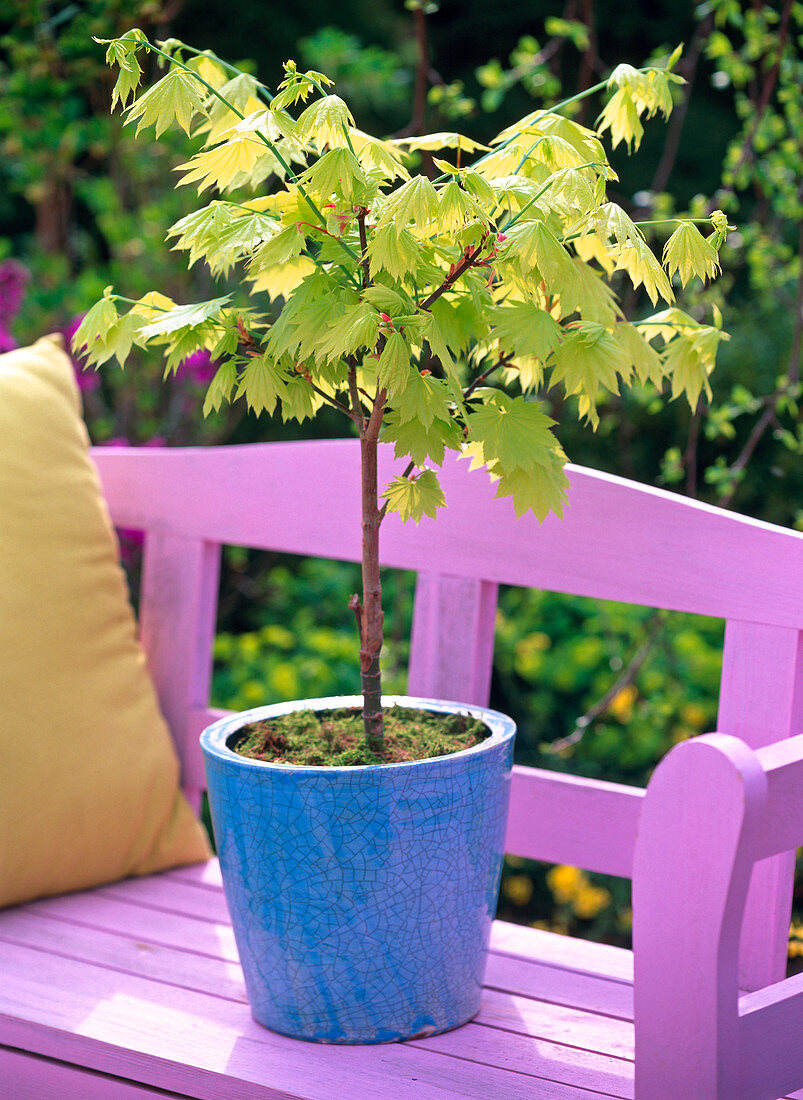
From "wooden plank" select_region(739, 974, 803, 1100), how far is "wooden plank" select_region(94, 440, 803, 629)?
0.42m

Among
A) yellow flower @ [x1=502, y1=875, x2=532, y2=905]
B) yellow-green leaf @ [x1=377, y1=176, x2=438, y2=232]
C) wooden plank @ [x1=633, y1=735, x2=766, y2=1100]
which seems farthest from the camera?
yellow flower @ [x1=502, y1=875, x2=532, y2=905]

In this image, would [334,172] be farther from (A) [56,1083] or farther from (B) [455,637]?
(A) [56,1083]

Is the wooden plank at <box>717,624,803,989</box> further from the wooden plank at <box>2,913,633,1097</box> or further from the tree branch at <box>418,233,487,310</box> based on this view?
the tree branch at <box>418,233,487,310</box>

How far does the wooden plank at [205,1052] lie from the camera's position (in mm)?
917

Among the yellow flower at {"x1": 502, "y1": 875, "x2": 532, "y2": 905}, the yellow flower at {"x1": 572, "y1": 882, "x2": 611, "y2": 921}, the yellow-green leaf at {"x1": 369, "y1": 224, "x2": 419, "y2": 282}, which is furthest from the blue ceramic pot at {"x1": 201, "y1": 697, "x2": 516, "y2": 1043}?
the yellow flower at {"x1": 502, "y1": 875, "x2": 532, "y2": 905}

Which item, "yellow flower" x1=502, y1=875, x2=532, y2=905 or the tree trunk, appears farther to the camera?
"yellow flower" x1=502, y1=875, x2=532, y2=905

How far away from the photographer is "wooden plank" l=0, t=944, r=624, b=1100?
36.1 inches

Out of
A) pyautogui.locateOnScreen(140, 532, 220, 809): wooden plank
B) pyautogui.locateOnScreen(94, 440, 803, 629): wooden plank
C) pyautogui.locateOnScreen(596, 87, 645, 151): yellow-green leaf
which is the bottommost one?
pyautogui.locateOnScreen(140, 532, 220, 809): wooden plank

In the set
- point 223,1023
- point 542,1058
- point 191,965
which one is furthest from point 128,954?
point 542,1058

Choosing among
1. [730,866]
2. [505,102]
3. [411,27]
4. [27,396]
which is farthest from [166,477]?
[411,27]

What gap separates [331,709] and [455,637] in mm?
216

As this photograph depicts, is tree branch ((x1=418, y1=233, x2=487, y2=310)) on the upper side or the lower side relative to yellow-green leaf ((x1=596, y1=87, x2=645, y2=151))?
lower

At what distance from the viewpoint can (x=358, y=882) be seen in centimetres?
95

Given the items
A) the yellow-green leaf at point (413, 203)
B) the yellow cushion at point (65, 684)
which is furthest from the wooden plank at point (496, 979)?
the yellow-green leaf at point (413, 203)
